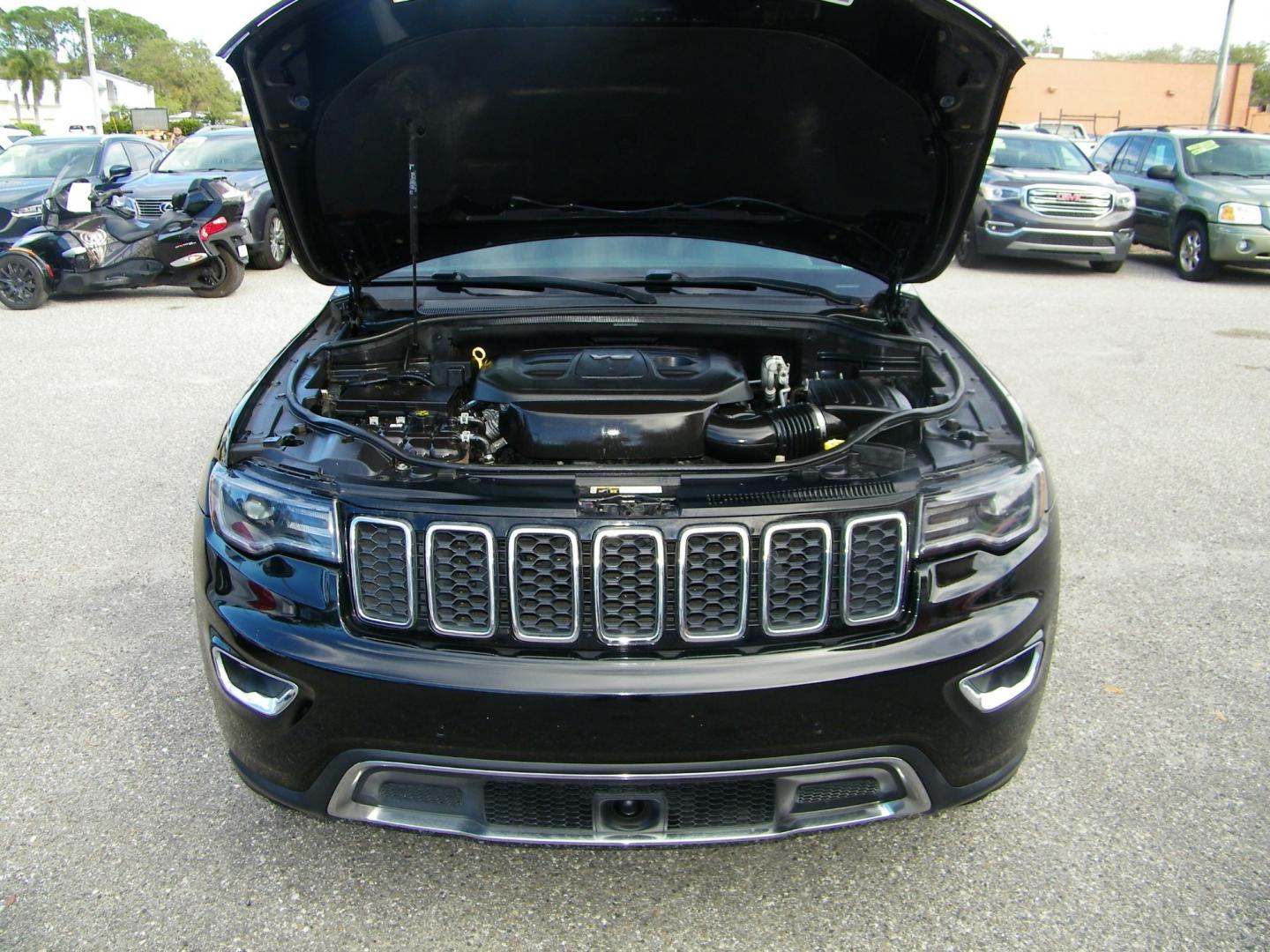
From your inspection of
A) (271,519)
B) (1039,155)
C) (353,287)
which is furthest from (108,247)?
(1039,155)

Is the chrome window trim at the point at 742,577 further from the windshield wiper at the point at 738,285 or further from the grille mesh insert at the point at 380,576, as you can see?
the windshield wiper at the point at 738,285

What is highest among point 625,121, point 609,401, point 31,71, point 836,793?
point 625,121

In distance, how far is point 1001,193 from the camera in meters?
12.3

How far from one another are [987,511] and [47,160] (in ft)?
45.2

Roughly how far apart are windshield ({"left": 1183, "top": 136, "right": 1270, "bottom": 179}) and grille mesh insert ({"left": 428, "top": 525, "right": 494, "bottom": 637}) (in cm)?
1275

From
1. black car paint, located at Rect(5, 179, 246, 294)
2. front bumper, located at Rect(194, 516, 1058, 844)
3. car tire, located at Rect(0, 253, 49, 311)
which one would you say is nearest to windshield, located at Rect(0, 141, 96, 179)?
black car paint, located at Rect(5, 179, 246, 294)

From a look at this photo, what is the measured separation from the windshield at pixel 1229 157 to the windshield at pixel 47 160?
1332 centimetres

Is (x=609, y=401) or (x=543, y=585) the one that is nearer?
(x=543, y=585)

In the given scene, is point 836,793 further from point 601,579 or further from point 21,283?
point 21,283

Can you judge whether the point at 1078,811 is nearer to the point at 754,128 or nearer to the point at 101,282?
the point at 754,128

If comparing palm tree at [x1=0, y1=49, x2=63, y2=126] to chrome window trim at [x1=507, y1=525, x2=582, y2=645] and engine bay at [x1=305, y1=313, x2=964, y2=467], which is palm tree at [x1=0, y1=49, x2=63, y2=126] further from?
chrome window trim at [x1=507, y1=525, x2=582, y2=645]

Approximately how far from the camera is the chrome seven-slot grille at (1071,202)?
A: 468 inches

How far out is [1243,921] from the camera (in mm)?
2295

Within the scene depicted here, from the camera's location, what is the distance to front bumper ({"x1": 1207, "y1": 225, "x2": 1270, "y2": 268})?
11.1 m
